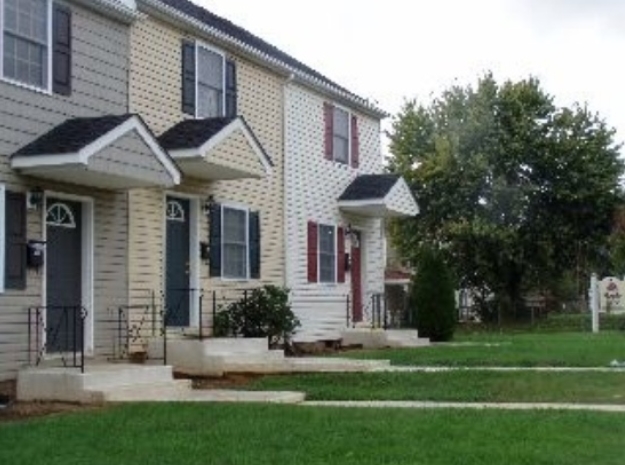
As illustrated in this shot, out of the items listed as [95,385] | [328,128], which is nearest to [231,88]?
[328,128]

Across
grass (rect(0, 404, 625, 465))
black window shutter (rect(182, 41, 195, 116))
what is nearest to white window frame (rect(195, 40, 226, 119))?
black window shutter (rect(182, 41, 195, 116))

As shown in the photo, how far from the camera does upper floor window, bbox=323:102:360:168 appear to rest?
2419cm

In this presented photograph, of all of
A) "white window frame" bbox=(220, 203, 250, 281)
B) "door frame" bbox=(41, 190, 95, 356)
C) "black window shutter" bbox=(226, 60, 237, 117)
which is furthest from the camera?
"black window shutter" bbox=(226, 60, 237, 117)

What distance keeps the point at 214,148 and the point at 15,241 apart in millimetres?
4147

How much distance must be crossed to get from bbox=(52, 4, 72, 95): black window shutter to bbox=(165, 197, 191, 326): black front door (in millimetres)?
3463

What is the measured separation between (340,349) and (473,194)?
1761cm

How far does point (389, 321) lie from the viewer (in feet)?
97.4

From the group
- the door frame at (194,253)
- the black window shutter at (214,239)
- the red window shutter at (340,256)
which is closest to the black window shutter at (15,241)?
the door frame at (194,253)

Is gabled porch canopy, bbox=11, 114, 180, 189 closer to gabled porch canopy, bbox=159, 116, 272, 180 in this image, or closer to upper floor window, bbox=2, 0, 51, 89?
upper floor window, bbox=2, 0, 51, 89

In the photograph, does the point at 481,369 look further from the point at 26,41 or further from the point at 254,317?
the point at 26,41

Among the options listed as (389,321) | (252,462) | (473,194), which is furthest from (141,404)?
(473,194)

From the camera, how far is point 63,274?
1498 cm

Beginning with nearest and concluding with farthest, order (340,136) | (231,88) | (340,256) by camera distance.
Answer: (231,88) < (340,256) < (340,136)

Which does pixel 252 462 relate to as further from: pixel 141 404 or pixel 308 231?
pixel 308 231
